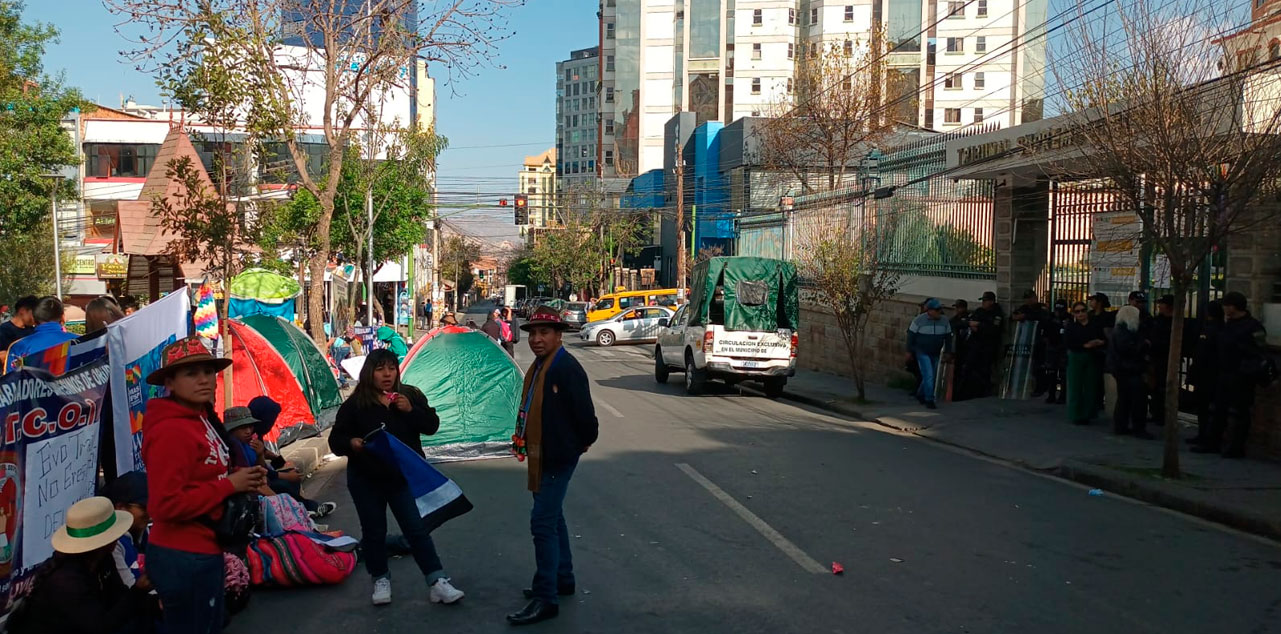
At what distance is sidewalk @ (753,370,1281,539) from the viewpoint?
8.81 meters

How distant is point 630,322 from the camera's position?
3731 centimetres

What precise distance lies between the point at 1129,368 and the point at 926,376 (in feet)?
14.9

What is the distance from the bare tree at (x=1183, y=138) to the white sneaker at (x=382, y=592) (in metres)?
Result: 7.47

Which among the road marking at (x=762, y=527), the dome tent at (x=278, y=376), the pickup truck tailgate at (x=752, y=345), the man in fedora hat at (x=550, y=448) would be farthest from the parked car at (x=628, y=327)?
the man in fedora hat at (x=550, y=448)

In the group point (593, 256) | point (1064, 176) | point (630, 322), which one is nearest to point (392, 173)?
point (630, 322)

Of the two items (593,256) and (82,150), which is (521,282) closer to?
(593,256)

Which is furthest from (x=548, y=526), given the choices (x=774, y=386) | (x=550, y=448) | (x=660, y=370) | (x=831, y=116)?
(x=831, y=116)

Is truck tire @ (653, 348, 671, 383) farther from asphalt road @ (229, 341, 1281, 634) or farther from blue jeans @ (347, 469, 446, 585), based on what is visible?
blue jeans @ (347, 469, 446, 585)

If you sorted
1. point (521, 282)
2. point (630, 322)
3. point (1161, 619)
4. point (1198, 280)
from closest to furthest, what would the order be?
point (1161, 619)
point (1198, 280)
point (630, 322)
point (521, 282)

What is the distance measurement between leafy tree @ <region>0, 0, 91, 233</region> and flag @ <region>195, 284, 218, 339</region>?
10.7 m

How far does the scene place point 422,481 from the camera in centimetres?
593

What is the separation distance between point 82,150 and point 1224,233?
162 feet

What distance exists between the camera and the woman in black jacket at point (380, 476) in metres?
5.87

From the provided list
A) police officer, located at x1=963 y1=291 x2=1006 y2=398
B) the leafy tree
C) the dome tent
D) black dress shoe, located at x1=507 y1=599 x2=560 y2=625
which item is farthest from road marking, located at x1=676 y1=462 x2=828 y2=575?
the leafy tree
